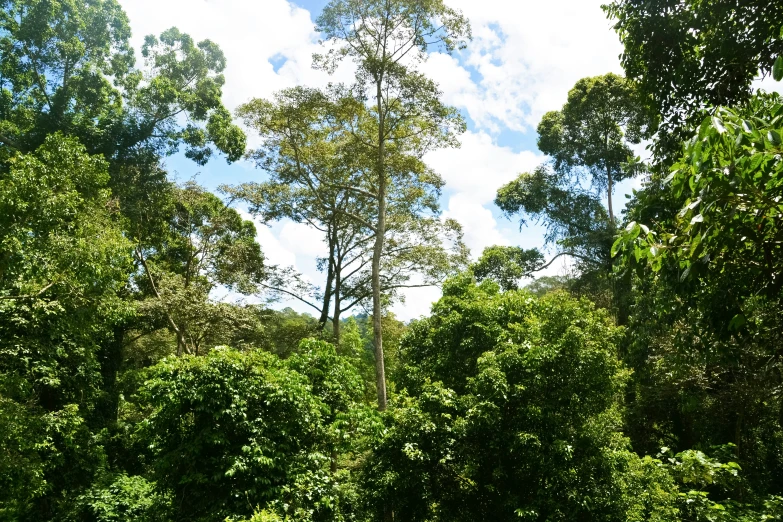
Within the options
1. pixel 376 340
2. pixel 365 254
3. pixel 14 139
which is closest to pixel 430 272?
pixel 365 254

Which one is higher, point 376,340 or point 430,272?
point 430,272

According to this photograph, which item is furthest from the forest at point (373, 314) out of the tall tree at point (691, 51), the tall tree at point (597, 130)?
the tall tree at point (597, 130)

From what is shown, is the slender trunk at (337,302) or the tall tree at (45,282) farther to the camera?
the slender trunk at (337,302)

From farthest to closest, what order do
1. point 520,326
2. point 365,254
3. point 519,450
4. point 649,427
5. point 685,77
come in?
point 365,254, point 649,427, point 520,326, point 519,450, point 685,77

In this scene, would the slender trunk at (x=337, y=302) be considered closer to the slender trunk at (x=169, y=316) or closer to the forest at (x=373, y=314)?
the forest at (x=373, y=314)

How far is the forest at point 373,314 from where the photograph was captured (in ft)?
16.4

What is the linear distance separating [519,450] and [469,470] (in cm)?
86

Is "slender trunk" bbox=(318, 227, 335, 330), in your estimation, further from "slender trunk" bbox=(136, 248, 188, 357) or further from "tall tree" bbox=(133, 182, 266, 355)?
"slender trunk" bbox=(136, 248, 188, 357)

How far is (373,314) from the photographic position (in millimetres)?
11898

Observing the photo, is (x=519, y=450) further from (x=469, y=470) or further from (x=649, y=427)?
(x=649, y=427)

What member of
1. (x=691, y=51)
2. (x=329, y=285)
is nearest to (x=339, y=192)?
(x=329, y=285)

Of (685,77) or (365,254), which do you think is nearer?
(685,77)

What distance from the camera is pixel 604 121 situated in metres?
19.4

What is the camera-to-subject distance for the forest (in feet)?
16.4
